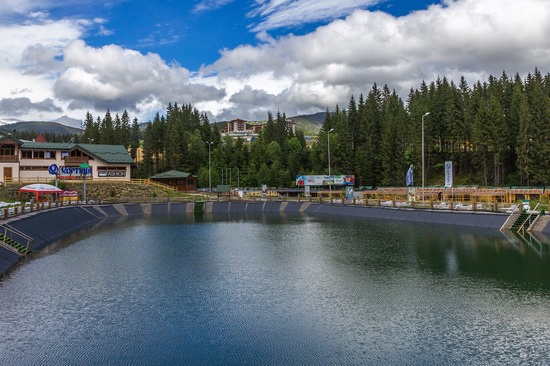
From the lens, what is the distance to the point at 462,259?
38.1 metres

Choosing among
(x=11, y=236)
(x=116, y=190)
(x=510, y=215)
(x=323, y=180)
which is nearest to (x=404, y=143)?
(x=323, y=180)

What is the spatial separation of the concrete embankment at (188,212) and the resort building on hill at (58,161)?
14021mm

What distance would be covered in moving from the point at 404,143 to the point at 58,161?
8607cm

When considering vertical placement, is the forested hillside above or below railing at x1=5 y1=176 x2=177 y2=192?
above

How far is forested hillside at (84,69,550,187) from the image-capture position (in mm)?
98625

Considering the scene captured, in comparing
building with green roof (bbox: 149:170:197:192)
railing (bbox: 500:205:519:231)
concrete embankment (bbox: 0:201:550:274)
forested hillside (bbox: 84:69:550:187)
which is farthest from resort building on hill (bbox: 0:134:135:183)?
railing (bbox: 500:205:519:231)

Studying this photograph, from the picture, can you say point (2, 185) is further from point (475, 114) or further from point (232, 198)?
point (475, 114)

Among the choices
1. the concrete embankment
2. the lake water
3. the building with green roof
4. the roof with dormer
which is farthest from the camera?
the building with green roof

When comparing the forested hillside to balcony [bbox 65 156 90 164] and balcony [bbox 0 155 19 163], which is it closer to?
balcony [bbox 65 156 90 164]

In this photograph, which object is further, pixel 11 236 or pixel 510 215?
pixel 510 215

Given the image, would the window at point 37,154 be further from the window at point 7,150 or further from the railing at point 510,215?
the railing at point 510,215

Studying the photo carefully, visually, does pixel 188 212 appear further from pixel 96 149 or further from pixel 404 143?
pixel 404 143

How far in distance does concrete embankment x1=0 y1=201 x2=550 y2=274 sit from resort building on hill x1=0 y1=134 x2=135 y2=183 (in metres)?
14.0

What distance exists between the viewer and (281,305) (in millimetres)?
25328
